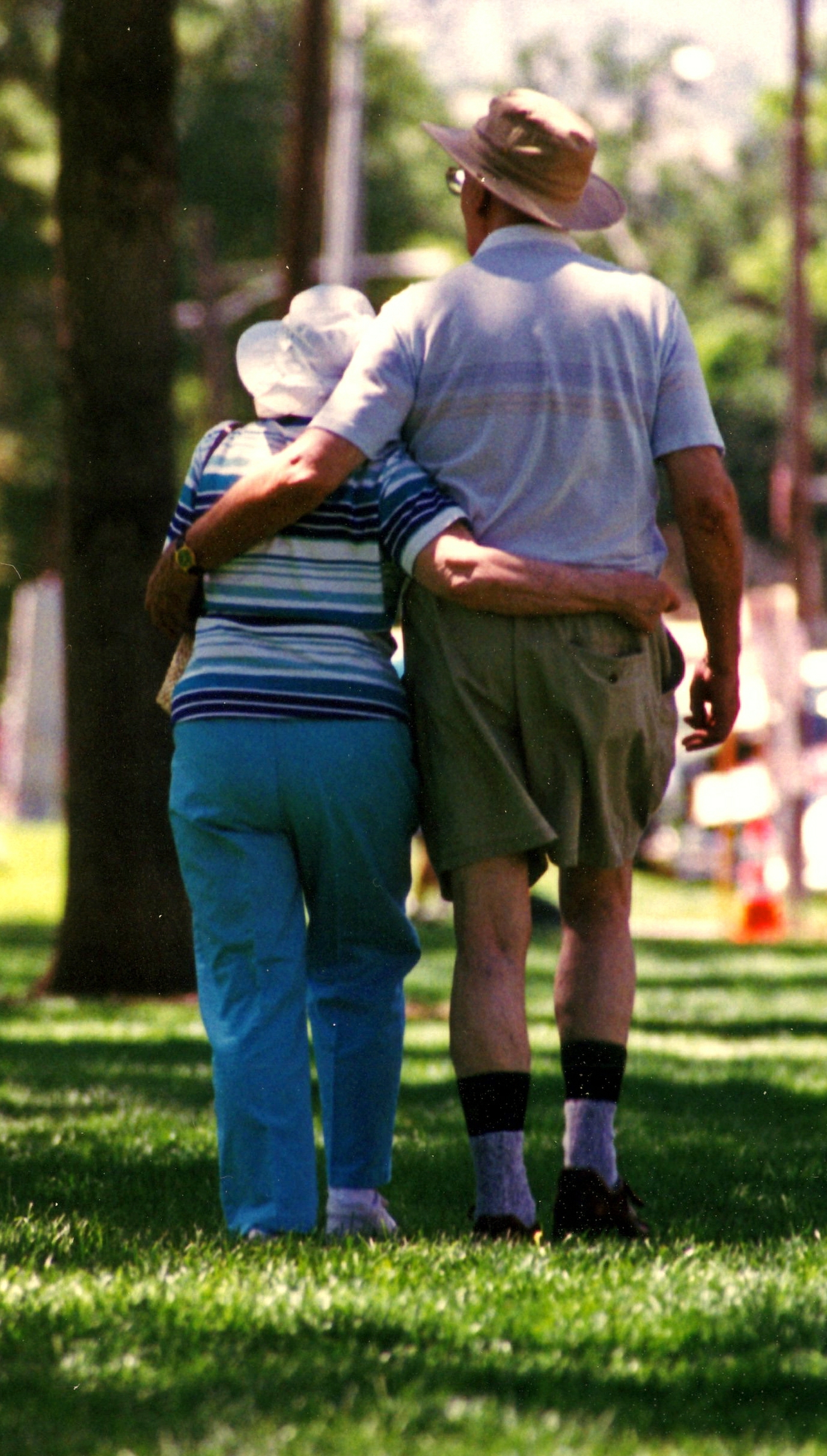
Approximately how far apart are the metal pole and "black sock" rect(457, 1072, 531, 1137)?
16.2m

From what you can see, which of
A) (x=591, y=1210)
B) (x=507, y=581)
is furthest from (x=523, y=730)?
(x=591, y=1210)

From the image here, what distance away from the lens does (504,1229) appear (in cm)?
362

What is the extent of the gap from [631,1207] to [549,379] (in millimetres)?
1490

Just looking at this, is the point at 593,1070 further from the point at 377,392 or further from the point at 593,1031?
the point at 377,392

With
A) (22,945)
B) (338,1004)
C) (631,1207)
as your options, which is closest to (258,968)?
(338,1004)

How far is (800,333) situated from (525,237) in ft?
59.1

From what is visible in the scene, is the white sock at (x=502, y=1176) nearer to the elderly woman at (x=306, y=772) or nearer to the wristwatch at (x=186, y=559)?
the elderly woman at (x=306, y=772)

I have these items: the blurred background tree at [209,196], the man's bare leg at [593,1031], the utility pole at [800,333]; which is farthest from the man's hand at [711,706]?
Answer: the blurred background tree at [209,196]

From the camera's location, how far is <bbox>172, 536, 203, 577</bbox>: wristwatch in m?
3.75

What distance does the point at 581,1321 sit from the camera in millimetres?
2928

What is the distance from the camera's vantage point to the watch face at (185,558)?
3.75 m

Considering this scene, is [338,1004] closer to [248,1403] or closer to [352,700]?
[352,700]

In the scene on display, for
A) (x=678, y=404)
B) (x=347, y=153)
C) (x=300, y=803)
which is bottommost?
(x=300, y=803)

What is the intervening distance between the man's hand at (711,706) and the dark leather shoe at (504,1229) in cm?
95
